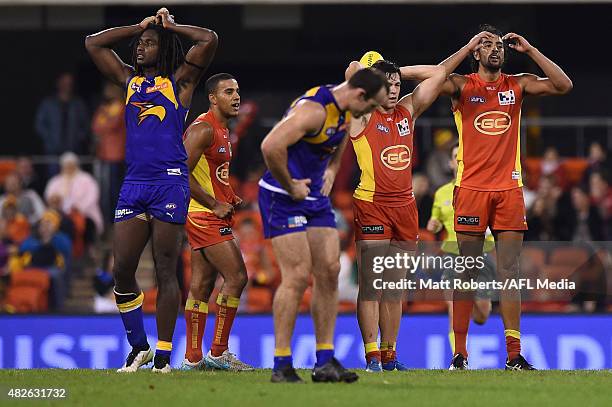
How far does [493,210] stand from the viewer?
12.0 meters

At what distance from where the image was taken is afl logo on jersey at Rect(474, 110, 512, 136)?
12.0m

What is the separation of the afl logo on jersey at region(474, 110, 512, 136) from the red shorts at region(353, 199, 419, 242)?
0.94 meters

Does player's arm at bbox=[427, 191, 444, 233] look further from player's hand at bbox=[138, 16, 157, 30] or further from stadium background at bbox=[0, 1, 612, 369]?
player's hand at bbox=[138, 16, 157, 30]

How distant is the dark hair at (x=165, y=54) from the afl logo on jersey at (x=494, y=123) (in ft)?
9.29

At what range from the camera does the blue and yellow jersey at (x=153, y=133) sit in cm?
1090

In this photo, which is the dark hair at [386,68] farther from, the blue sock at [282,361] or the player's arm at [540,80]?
the blue sock at [282,361]

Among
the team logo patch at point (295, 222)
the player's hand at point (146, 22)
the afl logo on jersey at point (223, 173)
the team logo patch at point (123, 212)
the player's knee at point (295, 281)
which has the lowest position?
the player's knee at point (295, 281)

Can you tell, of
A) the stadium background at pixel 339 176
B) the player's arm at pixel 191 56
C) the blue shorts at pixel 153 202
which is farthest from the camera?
the stadium background at pixel 339 176

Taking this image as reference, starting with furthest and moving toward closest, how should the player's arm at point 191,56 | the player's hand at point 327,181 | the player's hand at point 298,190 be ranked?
1. the player's arm at point 191,56
2. the player's hand at point 327,181
3. the player's hand at point 298,190

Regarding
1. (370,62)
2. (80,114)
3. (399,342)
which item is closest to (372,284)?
(370,62)

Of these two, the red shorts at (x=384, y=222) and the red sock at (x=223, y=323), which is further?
the red sock at (x=223, y=323)

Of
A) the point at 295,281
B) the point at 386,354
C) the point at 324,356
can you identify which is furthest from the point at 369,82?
the point at 386,354

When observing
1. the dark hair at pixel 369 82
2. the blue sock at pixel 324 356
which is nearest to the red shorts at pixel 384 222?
the blue sock at pixel 324 356

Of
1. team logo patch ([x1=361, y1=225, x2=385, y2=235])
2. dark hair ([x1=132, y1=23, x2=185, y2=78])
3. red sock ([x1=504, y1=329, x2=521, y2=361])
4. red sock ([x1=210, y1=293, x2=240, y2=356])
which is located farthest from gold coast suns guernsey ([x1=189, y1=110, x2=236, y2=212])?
red sock ([x1=504, y1=329, x2=521, y2=361])
